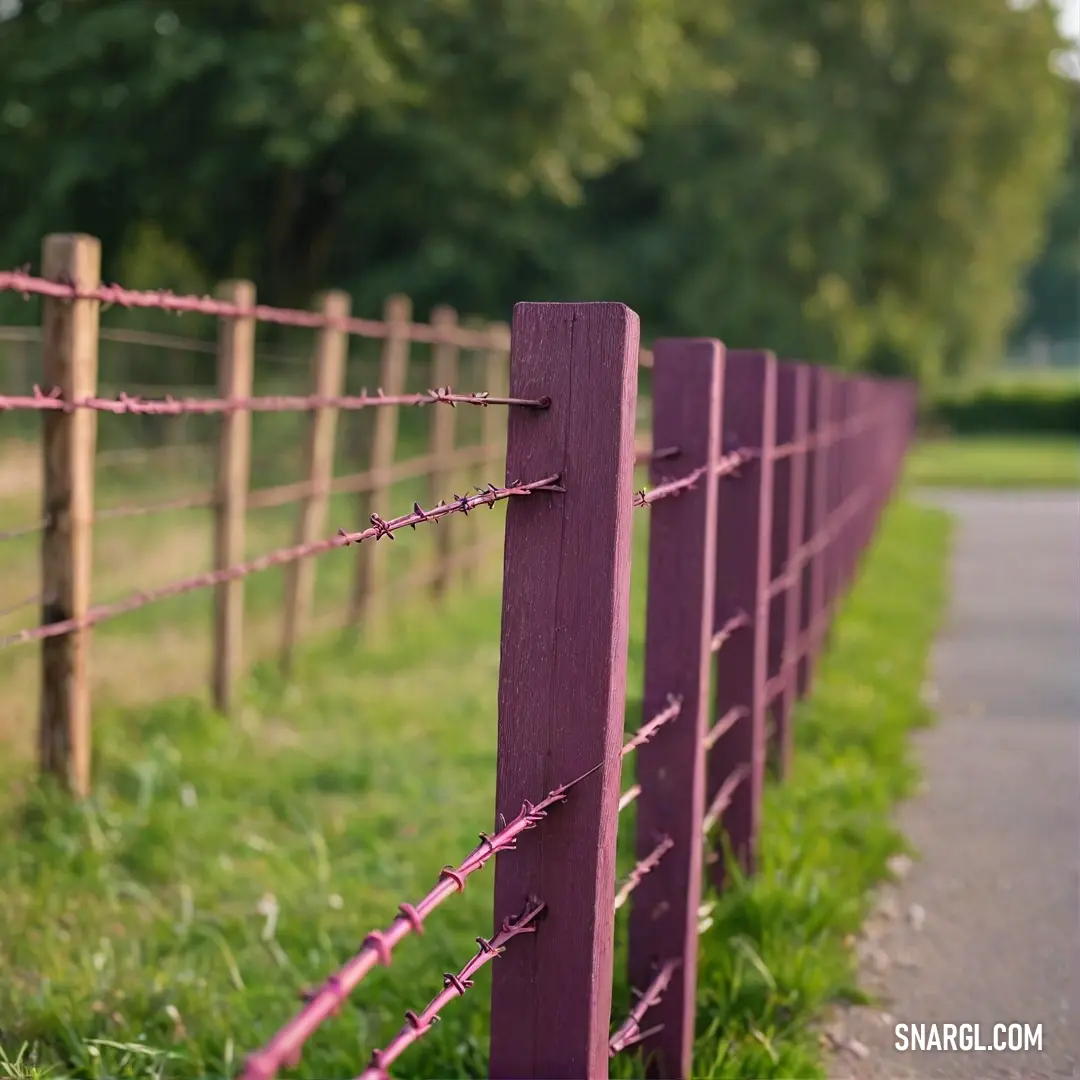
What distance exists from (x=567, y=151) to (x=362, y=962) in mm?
18084

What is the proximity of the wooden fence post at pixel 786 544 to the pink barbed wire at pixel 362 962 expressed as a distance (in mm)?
3190

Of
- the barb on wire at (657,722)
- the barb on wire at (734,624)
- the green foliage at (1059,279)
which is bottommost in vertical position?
the barb on wire at (657,722)

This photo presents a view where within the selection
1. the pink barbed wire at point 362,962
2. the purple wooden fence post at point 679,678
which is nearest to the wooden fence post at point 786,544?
the purple wooden fence post at point 679,678

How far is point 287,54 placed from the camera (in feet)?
53.9

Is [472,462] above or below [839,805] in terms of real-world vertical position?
above

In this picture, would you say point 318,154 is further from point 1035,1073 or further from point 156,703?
point 1035,1073

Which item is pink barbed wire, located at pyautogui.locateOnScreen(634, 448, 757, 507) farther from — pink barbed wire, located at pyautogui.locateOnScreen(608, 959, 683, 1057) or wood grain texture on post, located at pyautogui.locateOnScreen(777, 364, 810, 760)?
wood grain texture on post, located at pyautogui.locateOnScreen(777, 364, 810, 760)

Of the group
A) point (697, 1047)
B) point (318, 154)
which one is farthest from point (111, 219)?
point (697, 1047)

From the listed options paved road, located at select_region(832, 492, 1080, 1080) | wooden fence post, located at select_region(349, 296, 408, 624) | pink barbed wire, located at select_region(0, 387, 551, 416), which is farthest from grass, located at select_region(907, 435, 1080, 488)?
pink barbed wire, located at select_region(0, 387, 551, 416)

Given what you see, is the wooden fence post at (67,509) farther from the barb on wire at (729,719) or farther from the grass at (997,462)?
the grass at (997,462)

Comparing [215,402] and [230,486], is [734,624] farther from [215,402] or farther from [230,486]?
[230,486]

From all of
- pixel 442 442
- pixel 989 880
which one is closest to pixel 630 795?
pixel 989 880

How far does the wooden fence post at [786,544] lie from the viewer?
17.7 ft

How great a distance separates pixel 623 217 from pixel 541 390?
2419 centimetres
